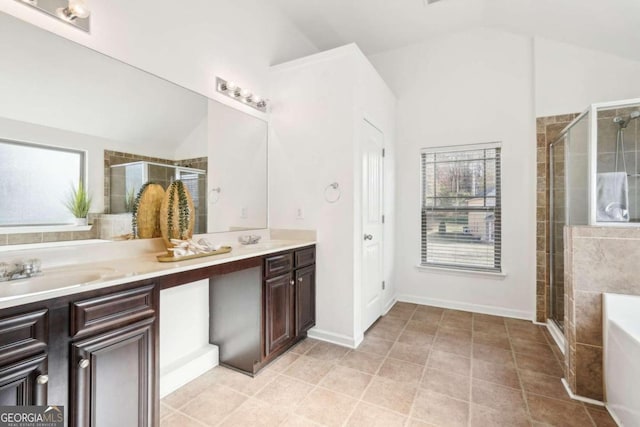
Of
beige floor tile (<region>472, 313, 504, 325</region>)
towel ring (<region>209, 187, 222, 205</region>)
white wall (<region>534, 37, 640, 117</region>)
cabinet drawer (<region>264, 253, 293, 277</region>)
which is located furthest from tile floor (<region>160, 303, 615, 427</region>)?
white wall (<region>534, 37, 640, 117</region>)

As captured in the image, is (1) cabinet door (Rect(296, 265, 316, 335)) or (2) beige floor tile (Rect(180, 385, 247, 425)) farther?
(1) cabinet door (Rect(296, 265, 316, 335))

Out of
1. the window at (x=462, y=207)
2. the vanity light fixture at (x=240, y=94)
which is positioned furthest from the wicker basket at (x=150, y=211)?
the window at (x=462, y=207)

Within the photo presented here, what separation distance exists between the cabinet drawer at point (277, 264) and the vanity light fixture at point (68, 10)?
171cm

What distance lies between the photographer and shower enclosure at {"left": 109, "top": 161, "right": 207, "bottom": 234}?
5.59 ft

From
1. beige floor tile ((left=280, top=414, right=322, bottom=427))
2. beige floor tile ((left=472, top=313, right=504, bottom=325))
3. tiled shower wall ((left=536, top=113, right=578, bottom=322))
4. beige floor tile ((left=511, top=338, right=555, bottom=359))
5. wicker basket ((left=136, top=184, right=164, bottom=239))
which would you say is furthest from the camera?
beige floor tile ((left=472, top=313, right=504, bottom=325))

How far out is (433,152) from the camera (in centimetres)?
359

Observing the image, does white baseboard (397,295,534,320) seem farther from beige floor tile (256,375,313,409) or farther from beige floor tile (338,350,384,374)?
beige floor tile (256,375,313,409)

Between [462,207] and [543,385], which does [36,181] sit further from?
[462,207]

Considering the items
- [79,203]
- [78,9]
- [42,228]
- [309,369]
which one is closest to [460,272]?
[309,369]

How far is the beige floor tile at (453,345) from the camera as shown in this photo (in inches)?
96.0

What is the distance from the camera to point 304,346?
2.51m

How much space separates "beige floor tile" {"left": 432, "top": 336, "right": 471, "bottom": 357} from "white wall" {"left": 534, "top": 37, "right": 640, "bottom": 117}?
8.15 ft

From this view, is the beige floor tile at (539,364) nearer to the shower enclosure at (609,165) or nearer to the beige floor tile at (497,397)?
the beige floor tile at (497,397)

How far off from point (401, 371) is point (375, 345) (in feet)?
1.41
